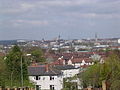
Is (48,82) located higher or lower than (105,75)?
lower

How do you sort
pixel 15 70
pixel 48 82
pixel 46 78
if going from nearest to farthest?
pixel 15 70
pixel 46 78
pixel 48 82

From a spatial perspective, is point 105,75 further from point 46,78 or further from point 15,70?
point 46,78

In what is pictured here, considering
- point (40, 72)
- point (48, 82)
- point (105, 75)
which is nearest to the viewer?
point (105, 75)

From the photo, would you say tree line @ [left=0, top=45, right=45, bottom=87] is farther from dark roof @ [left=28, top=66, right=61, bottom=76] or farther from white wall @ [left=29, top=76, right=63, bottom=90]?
white wall @ [left=29, top=76, right=63, bottom=90]

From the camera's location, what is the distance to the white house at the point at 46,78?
2255 inches

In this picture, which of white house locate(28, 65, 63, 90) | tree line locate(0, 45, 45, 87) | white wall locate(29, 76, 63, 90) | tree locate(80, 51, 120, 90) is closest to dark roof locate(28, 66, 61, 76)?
white house locate(28, 65, 63, 90)

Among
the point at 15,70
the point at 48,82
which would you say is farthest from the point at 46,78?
the point at 15,70

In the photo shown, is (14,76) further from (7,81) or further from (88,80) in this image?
(88,80)

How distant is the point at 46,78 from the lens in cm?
5747

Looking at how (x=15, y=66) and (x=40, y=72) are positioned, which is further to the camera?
(x=40, y=72)

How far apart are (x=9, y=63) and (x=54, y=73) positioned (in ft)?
24.5

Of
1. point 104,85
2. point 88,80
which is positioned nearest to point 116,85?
point 88,80

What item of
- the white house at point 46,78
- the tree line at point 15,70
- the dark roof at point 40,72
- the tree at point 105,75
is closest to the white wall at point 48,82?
the white house at point 46,78

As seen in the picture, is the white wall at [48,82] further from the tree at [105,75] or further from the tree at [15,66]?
the tree at [105,75]
